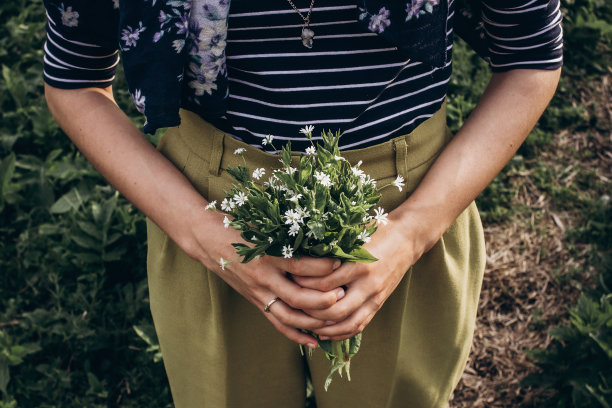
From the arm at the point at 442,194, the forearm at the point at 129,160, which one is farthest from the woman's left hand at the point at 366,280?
the forearm at the point at 129,160

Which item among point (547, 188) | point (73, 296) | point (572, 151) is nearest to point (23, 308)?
point (73, 296)

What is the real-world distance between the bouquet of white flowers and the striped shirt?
6.9 inches

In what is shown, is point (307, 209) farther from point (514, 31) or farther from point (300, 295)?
point (514, 31)

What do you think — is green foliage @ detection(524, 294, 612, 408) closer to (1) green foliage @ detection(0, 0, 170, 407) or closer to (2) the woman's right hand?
(2) the woman's right hand

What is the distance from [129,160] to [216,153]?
26cm

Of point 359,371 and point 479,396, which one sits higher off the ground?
point 359,371

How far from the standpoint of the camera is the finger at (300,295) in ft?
4.59

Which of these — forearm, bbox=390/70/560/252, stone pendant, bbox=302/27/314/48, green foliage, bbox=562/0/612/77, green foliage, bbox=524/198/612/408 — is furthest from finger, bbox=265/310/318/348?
green foliage, bbox=562/0/612/77

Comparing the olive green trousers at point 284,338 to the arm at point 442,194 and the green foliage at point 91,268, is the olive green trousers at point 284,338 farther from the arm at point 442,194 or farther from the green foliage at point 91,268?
the green foliage at point 91,268

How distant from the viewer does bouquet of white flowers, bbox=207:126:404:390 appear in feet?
4.13

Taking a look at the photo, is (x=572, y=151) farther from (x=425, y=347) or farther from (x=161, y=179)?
(x=161, y=179)

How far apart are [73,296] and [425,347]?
7.24 feet

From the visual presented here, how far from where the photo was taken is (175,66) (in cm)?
134

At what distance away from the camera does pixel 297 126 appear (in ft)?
4.88
